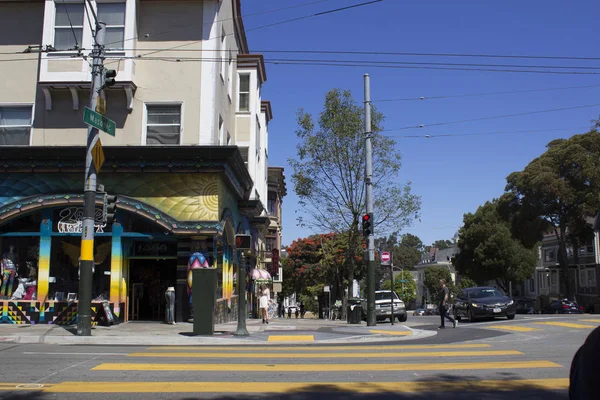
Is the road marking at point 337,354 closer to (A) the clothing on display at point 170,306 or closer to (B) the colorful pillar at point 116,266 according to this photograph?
(A) the clothing on display at point 170,306

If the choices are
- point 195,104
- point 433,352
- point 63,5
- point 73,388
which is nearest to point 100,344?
point 73,388

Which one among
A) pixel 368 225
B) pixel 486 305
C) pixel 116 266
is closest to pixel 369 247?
pixel 368 225

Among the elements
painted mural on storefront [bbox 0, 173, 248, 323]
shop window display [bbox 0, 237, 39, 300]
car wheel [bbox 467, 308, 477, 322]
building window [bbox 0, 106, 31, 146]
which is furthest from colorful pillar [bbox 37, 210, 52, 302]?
car wheel [bbox 467, 308, 477, 322]

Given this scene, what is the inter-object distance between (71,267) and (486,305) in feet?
51.3

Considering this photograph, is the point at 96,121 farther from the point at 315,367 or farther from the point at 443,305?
the point at 443,305

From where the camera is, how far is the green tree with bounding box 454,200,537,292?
196ft

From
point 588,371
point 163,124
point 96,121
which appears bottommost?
point 588,371

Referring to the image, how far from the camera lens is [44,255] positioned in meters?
20.1

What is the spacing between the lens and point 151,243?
20781 mm

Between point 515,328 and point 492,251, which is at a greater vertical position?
point 492,251

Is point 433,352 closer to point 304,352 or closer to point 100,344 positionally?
point 304,352

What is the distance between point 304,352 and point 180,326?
8.14 meters

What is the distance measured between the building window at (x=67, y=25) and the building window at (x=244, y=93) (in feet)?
32.2

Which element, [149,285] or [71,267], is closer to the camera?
[71,267]
